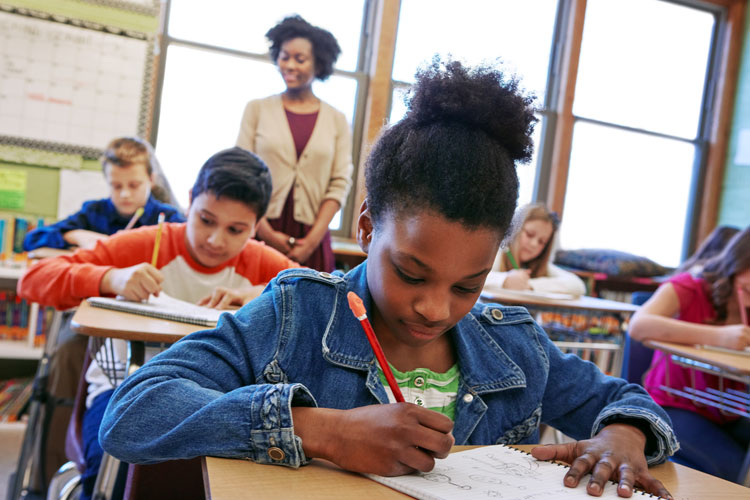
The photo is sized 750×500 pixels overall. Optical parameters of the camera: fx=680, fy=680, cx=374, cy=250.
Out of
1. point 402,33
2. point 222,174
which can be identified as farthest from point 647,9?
point 222,174

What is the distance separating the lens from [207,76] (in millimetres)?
4152

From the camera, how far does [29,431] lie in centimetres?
210

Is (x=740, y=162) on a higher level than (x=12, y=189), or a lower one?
higher

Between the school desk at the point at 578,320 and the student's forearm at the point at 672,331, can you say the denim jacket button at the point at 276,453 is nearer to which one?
the student's forearm at the point at 672,331

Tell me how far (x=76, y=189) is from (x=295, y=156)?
1.38 m

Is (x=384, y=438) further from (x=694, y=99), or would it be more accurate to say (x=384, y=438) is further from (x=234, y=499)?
(x=694, y=99)

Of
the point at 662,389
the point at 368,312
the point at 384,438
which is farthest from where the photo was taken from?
the point at 662,389

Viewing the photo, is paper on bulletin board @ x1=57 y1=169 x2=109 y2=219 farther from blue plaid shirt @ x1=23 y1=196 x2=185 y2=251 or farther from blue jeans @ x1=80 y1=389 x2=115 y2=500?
blue jeans @ x1=80 y1=389 x2=115 y2=500

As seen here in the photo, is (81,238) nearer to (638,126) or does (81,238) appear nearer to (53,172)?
(53,172)

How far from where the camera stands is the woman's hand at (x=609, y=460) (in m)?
0.70

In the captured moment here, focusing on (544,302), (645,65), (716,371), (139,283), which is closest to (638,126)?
(645,65)

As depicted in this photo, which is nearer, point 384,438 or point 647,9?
point 384,438

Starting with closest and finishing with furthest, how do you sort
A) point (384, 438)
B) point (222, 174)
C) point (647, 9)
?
point (384, 438), point (222, 174), point (647, 9)

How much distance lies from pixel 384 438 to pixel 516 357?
0.38 m
